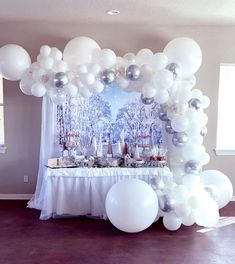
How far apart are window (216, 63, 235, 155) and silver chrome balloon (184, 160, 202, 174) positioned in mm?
1135

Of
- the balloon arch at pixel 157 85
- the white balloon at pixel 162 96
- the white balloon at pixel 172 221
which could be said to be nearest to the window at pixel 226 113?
the balloon arch at pixel 157 85

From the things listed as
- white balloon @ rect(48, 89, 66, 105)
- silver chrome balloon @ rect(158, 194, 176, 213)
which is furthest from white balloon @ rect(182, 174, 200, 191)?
white balloon @ rect(48, 89, 66, 105)

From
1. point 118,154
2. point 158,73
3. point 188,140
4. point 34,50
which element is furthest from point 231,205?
point 34,50

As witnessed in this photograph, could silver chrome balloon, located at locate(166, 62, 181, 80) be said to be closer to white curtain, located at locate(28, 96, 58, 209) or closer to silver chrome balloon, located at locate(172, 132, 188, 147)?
silver chrome balloon, located at locate(172, 132, 188, 147)

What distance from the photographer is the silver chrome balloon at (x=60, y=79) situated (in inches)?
140

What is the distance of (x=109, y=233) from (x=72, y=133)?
5.16 feet

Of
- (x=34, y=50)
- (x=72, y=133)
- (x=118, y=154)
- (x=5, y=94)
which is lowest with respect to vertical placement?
(x=118, y=154)

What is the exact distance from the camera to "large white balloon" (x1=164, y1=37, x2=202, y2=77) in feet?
12.5

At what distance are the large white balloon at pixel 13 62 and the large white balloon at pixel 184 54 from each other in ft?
5.70

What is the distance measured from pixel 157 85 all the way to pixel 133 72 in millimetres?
316

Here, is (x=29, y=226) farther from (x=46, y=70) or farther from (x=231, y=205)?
(x=231, y=205)

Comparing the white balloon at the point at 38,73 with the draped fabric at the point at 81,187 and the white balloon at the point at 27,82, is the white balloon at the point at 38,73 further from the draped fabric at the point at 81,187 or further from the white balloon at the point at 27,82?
the draped fabric at the point at 81,187

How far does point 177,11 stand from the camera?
3955mm

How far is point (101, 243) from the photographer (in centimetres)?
330
